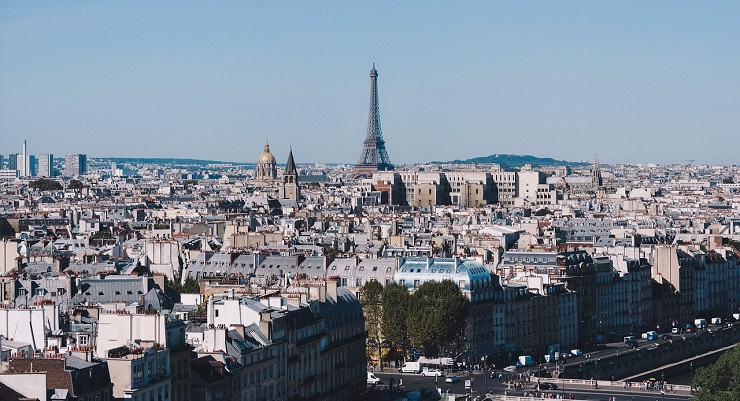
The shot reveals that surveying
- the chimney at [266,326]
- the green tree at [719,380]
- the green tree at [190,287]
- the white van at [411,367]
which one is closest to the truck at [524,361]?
the white van at [411,367]

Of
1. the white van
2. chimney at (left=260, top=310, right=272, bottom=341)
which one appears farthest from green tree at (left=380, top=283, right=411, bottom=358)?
chimney at (left=260, top=310, right=272, bottom=341)

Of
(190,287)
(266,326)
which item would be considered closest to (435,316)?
(190,287)

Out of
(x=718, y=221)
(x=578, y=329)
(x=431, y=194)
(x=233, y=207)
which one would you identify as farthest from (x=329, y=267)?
(x=431, y=194)

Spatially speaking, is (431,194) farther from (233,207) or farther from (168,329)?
(168,329)

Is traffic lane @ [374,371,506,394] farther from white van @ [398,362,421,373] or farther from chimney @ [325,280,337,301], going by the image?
chimney @ [325,280,337,301]

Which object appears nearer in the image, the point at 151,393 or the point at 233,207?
the point at 151,393
